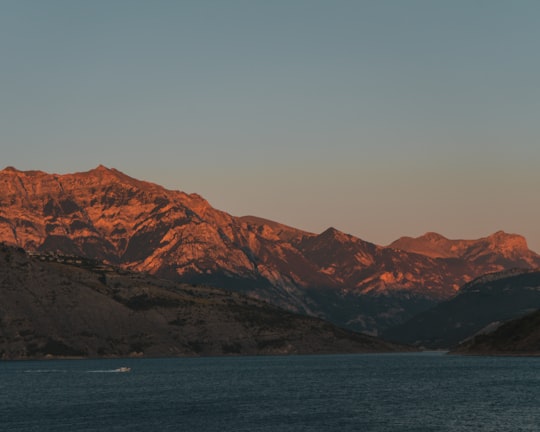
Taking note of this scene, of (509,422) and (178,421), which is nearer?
(509,422)

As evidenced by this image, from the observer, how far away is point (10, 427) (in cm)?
17550

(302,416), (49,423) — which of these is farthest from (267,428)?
(49,423)

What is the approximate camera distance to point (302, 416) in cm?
18925

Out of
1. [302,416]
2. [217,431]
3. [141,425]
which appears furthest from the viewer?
[302,416]

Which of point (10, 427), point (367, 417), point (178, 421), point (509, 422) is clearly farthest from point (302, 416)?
point (10, 427)

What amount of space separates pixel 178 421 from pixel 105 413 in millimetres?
24271

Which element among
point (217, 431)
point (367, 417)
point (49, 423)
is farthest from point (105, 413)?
point (367, 417)

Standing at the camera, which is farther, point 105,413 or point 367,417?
point 105,413

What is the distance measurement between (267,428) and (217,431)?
9522 mm

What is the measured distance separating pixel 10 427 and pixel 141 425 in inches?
977

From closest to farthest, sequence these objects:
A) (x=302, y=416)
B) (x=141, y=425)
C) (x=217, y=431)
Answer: (x=217, y=431)
(x=141, y=425)
(x=302, y=416)

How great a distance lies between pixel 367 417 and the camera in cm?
18388

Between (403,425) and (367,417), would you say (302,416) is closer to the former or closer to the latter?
(367,417)

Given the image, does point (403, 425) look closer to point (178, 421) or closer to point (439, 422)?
point (439, 422)
